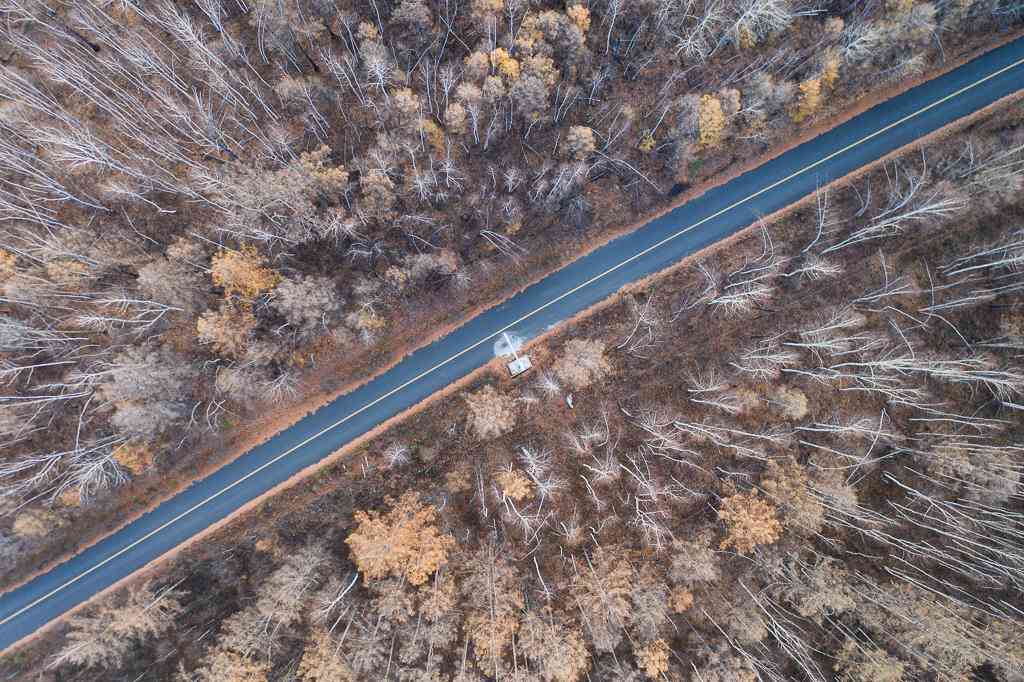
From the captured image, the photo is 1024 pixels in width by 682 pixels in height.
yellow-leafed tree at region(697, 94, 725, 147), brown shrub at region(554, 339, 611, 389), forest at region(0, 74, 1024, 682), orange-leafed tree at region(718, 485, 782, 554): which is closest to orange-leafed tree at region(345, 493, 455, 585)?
forest at region(0, 74, 1024, 682)

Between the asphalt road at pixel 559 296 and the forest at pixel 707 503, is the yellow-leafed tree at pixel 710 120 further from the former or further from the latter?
the forest at pixel 707 503

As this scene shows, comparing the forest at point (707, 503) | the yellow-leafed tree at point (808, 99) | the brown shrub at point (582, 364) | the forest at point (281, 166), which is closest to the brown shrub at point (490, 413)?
the forest at point (707, 503)

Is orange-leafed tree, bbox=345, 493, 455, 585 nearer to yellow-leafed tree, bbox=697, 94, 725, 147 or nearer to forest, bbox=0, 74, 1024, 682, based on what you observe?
forest, bbox=0, 74, 1024, 682

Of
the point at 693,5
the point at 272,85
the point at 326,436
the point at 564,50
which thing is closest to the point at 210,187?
the point at 272,85

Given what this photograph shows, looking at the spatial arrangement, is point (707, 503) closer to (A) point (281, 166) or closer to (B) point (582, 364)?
(B) point (582, 364)

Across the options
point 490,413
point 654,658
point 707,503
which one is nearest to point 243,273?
point 490,413

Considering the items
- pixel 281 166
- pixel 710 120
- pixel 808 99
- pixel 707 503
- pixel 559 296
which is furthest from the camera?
pixel 559 296
